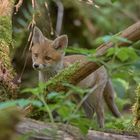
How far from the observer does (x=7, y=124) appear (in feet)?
9.68

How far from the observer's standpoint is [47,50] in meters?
8.59

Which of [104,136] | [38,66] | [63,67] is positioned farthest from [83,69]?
[63,67]

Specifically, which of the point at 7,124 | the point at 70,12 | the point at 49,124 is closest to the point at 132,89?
the point at 70,12

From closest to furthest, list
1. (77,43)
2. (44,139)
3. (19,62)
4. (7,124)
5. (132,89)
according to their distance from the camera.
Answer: (7,124) → (44,139) → (132,89) → (19,62) → (77,43)

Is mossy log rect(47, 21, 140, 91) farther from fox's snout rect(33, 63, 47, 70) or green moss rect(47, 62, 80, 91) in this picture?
fox's snout rect(33, 63, 47, 70)

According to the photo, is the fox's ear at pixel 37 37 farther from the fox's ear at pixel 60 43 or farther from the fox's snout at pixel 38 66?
the fox's snout at pixel 38 66

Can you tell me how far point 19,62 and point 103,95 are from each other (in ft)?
11.1

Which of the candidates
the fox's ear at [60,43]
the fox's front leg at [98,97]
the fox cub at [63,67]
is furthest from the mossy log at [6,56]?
the fox's front leg at [98,97]

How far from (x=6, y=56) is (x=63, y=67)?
1426 millimetres

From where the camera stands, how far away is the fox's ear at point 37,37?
324 inches

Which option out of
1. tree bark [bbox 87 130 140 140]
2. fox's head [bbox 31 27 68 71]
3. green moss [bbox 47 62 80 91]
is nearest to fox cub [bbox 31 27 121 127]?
fox's head [bbox 31 27 68 71]

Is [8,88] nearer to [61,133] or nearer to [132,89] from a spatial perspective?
[61,133]

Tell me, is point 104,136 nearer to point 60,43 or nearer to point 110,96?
point 110,96

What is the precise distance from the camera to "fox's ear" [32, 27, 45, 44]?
27.0ft
